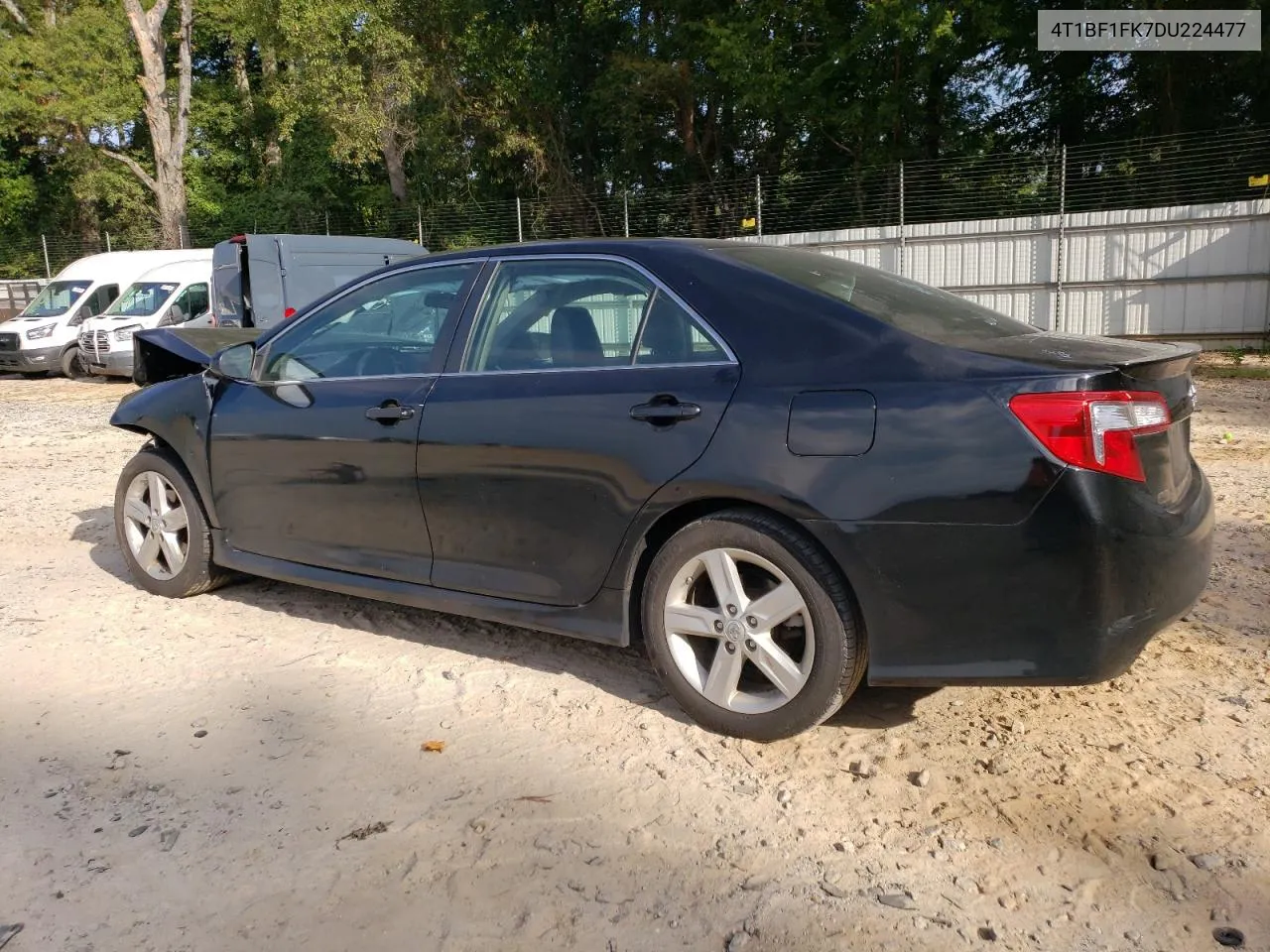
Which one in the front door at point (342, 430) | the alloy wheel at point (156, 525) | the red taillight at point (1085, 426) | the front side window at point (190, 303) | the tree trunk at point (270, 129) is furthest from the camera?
the tree trunk at point (270, 129)

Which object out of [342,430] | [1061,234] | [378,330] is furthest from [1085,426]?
[1061,234]

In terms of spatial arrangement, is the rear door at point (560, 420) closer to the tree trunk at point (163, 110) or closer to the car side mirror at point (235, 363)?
the car side mirror at point (235, 363)

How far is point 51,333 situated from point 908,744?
1893cm

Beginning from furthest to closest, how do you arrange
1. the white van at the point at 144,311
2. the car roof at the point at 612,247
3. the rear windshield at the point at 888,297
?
the white van at the point at 144,311, the car roof at the point at 612,247, the rear windshield at the point at 888,297

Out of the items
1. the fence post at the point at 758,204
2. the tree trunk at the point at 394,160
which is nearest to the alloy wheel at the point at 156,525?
the fence post at the point at 758,204

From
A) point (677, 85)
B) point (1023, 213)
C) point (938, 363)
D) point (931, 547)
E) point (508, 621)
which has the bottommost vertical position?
point (508, 621)

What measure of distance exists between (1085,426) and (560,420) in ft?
5.33

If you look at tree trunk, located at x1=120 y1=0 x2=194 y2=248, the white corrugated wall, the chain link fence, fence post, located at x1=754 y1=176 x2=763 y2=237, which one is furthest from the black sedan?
tree trunk, located at x1=120 y1=0 x2=194 y2=248

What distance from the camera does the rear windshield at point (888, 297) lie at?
317 centimetres

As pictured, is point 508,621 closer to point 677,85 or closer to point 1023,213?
point 1023,213

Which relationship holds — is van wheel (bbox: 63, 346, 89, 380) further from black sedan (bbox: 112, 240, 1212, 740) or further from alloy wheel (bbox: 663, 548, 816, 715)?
alloy wheel (bbox: 663, 548, 816, 715)

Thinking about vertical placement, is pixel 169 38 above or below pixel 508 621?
above

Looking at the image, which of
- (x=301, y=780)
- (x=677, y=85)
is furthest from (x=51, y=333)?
(x=301, y=780)

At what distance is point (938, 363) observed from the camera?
289 centimetres
